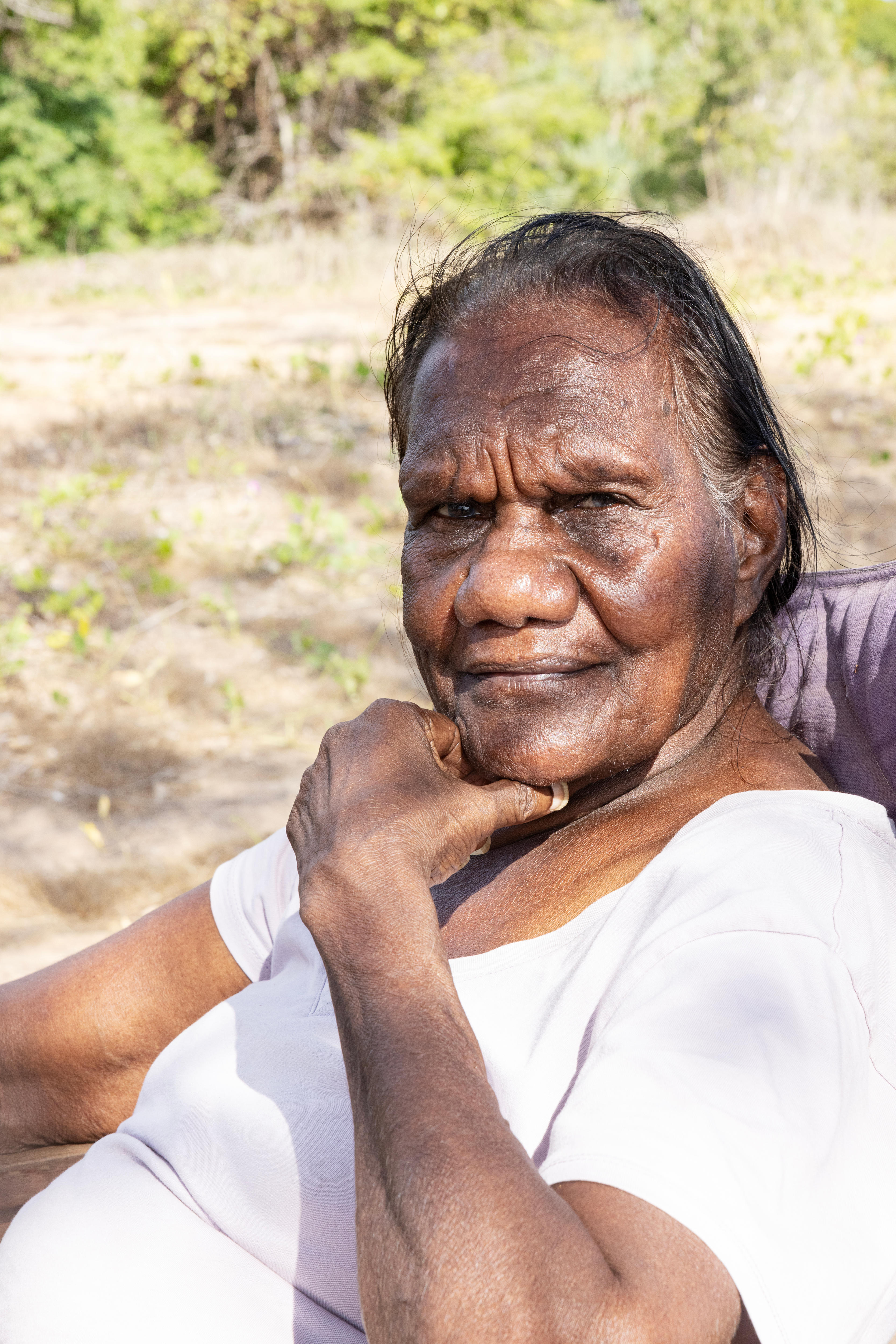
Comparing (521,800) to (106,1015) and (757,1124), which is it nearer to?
A: (757,1124)

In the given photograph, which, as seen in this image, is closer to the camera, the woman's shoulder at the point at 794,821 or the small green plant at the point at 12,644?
the woman's shoulder at the point at 794,821

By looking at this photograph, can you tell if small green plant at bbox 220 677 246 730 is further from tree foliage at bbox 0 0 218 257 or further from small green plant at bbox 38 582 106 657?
tree foliage at bbox 0 0 218 257

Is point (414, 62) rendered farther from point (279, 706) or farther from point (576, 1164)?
point (576, 1164)

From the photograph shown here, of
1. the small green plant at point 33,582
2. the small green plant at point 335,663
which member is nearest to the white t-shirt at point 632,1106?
the small green plant at point 335,663

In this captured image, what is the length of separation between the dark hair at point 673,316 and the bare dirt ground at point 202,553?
0.57 m

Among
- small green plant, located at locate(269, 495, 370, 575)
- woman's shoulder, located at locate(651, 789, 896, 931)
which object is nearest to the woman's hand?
woman's shoulder, located at locate(651, 789, 896, 931)

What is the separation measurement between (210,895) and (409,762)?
67cm

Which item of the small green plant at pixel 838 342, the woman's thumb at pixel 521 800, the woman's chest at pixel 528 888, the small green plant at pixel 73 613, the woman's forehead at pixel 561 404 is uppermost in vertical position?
the woman's forehead at pixel 561 404

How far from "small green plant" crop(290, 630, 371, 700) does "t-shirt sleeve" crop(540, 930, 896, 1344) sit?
3.86 metres

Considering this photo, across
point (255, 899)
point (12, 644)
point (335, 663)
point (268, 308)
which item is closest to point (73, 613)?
point (12, 644)

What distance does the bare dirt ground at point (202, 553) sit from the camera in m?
4.18

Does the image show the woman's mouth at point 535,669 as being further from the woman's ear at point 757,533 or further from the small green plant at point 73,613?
the small green plant at point 73,613

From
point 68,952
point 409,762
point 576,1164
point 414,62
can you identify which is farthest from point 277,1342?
point 414,62

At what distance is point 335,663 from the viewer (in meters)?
5.26
